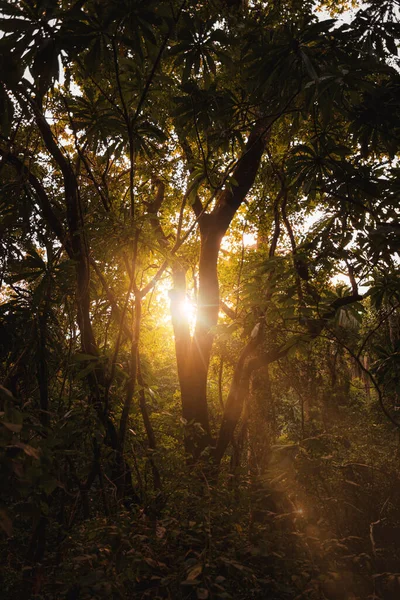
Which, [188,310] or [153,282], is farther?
[188,310]

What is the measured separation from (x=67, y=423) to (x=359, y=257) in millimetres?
2031

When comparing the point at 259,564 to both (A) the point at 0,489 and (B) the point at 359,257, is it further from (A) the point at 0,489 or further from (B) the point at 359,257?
(B) the point at 359,257

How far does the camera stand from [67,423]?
7.29 ft

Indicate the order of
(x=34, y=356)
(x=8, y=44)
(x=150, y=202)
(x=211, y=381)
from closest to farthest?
(x=8, y=44)
(x=34, y=356)
(x=150, y=202)
(x=211, y=381)

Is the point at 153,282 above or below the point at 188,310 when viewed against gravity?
above

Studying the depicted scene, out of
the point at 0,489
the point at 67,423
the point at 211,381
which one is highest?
the point at 0,489

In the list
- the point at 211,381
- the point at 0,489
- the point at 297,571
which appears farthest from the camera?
the point at 211,381

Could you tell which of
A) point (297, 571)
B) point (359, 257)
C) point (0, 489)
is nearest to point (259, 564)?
point (297, 571)

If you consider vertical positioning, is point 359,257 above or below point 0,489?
above

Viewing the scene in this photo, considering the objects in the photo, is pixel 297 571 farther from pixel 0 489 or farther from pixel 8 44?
pixel 8 44

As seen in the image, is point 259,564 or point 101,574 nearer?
point 101,574

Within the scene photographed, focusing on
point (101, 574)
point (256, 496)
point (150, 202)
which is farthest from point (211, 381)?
point (101, 574)

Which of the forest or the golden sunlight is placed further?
the golden sunlight

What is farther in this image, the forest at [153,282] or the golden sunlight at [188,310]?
the golden sunlight at [188,310]
